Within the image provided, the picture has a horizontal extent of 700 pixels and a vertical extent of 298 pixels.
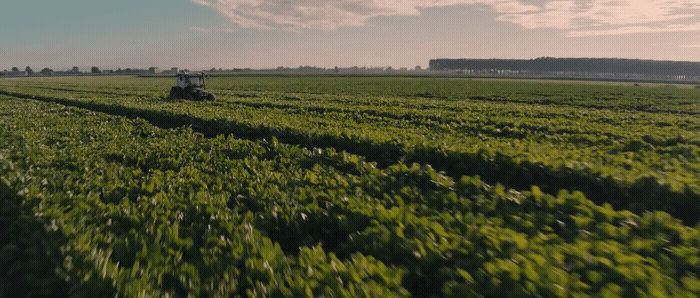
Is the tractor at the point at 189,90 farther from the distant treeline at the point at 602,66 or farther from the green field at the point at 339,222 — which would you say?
the distant treeline at the point at 602,66

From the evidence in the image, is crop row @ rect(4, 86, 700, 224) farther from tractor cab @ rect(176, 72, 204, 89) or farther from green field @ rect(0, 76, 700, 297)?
tractor cab @ rect(176, 72, 204, 89)

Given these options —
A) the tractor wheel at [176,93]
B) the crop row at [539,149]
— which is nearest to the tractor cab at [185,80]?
the tractor wheel at [176,93]

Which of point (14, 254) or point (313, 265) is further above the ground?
point (313, 265)

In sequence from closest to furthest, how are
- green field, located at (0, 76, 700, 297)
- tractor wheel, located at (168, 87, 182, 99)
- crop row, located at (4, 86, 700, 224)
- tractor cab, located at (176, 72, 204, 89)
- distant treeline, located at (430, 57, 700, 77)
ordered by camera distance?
green field, located at (0, 76, 700, 297), crop row, located at (4, 86, 700, 224), tractor wheel, located at (168, 87, 182, 99), tractor cab, located at (176, 72, 204, 89), distant treeline, located at (430, 57, 700, 77)

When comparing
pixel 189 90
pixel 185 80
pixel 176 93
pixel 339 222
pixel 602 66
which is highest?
pixel 602 66

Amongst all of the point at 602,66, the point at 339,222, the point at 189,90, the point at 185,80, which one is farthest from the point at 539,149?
the point at 602,66

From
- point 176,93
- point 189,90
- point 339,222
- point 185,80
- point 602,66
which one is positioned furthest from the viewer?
point 602,66

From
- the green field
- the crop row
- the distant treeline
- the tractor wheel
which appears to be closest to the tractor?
the tractor wheel

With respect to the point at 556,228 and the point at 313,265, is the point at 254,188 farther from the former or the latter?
the point at 556,228

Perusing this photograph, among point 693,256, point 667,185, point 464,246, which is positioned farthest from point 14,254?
point 667,185

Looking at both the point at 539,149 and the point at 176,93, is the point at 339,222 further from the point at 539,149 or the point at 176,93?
the point at 176,93

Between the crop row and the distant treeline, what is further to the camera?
the distant treeline
